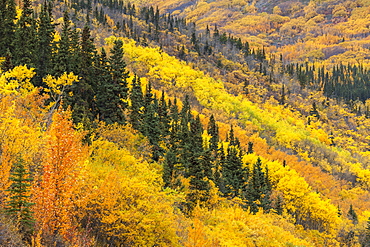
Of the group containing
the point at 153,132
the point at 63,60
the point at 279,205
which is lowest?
the point at 279,205

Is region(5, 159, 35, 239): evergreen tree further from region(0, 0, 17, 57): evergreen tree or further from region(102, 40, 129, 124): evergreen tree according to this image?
region(0, 0, 17, 57): evergreen tree

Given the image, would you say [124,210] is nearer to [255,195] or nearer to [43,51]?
[43,51]

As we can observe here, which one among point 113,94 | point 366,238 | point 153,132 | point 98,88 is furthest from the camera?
point 366,238

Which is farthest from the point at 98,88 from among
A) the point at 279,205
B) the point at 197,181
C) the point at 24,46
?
the point at 279,205

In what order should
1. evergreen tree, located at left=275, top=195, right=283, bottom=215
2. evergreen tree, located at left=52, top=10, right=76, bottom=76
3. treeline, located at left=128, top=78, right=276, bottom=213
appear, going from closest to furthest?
evergreen tree, located at left=52, top=10, right=76, bottom=76 → treeline, located at left=128, top=78, right=276, bottom=213 → evergreen tree, located at left=275, top=195, right=283, bottom=215

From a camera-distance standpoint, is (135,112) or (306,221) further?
(306,221)

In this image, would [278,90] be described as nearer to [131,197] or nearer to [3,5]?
[3,5]

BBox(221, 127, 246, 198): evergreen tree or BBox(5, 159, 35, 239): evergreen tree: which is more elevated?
BBox(5, 159, 35, 239): evergreen tree

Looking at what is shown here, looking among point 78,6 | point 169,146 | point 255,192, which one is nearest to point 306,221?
point 255,192

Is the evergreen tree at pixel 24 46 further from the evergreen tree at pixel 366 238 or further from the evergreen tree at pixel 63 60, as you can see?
the evergreen tree at pixel 366 238

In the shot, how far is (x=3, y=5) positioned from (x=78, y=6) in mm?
93361

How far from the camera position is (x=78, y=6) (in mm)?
144875

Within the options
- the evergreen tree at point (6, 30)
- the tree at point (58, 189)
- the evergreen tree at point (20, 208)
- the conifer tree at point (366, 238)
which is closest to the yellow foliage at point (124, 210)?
the tree at point (58, 189)

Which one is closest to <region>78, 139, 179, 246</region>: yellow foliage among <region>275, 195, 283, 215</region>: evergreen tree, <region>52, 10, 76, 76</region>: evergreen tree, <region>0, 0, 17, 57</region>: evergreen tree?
<region>52, 10, 76, 76</region>: evergreen tree
